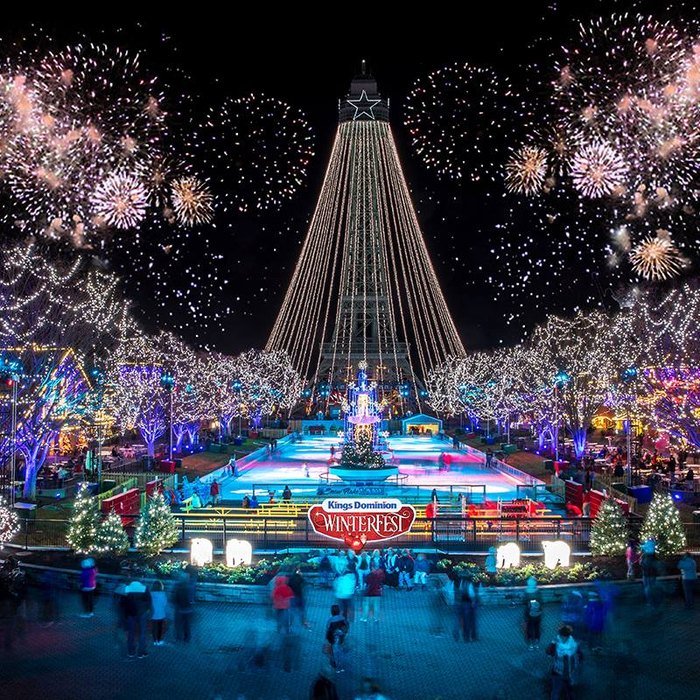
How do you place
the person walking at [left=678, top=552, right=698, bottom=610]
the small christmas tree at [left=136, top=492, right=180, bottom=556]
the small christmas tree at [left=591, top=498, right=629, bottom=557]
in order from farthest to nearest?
the small christmas tree at [left=136, top=492, right=180, bottom=556]
the small christmas tree at [left=591, top=498, right=629, bottom=557]
the person walking at [left=678, top=552, right=698, bottom=610]

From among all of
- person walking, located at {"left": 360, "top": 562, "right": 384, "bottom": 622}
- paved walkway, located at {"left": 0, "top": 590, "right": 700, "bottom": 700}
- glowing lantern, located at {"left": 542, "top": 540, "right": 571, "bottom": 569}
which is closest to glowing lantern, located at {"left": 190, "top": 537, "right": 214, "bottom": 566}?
paved walkway, located at {"left": 0, "top": 590, "right": 700, "bottom": 700}

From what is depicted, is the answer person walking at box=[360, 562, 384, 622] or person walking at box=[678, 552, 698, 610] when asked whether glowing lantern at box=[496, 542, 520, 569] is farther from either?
person walking at box=[360, 562, 384, 622]

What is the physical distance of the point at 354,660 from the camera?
1491 centimetres

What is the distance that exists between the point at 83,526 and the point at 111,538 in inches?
37.5

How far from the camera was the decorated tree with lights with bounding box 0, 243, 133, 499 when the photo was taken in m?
33.3

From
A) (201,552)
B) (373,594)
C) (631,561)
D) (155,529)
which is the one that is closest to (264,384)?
(155,529)

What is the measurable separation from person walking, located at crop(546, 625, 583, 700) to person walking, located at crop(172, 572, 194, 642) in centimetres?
722

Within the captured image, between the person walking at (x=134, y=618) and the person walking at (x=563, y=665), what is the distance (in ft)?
24.3

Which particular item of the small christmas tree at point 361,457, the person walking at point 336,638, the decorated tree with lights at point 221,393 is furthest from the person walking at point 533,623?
the decorated tree with lights at point 221,393

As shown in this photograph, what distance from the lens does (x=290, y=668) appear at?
14266mm

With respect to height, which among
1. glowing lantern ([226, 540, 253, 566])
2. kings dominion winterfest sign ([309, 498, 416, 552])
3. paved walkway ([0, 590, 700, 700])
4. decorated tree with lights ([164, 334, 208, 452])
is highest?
decorated tree with lights ([164, 334, 208, 452])

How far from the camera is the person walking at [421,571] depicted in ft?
65.9

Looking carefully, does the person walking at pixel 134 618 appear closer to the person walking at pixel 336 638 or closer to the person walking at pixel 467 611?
the person walking at pixel 336 638

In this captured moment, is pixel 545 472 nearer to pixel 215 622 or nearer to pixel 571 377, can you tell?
pixel 571 377
